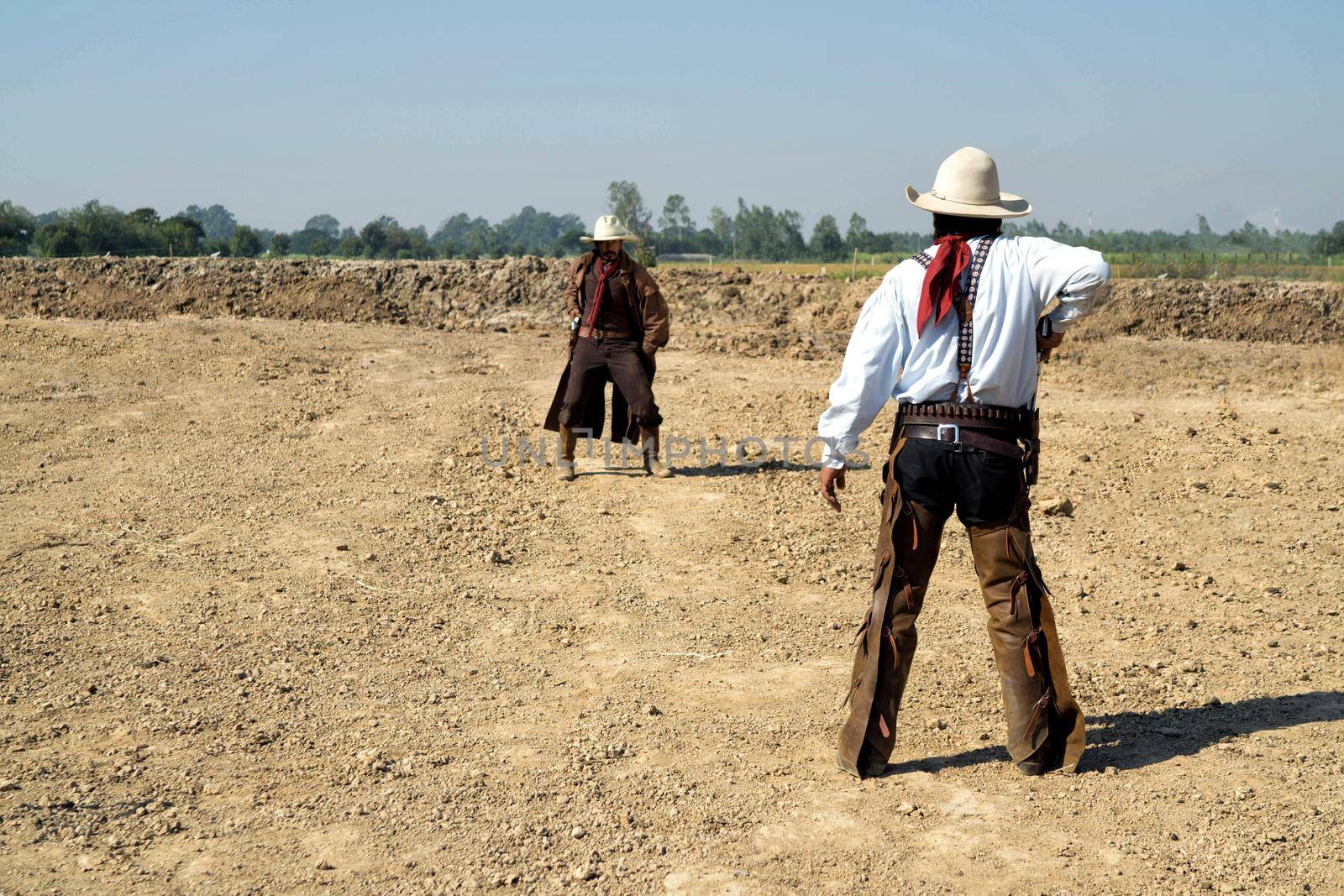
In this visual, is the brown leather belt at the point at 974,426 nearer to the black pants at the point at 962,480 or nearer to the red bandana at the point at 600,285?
the black pants at the point at 962,480

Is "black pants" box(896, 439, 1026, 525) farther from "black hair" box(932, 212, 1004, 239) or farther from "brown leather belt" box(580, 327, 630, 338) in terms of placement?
"brown leather belt" box(580, 327, 630, 338)

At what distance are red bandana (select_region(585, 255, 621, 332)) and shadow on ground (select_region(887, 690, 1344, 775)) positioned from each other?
196 inches

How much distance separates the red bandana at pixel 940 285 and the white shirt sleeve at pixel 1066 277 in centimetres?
23

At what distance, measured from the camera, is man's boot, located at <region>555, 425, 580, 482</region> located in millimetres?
8734

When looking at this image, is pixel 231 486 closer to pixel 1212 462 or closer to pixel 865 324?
pixel 865 324

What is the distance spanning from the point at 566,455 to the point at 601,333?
39.0 inches

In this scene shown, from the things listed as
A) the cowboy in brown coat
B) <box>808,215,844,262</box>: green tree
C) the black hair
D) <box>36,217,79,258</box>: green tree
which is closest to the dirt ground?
the cowboy in brown coat

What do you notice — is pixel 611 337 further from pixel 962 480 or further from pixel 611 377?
pixel 962 480

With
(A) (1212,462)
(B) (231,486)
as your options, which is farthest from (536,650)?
(A) (1212,462)

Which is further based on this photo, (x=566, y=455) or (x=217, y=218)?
(x=217, y=218)

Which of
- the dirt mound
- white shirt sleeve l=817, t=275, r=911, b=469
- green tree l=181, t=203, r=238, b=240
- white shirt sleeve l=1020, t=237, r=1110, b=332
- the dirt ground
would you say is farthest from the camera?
green tree l=181, t=203, r=238, b=240

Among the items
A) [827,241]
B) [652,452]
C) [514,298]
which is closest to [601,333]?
[652,452]

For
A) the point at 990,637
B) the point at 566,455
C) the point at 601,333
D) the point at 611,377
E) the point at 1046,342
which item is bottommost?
the point at 566,455

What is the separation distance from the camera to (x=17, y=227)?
117 feet
